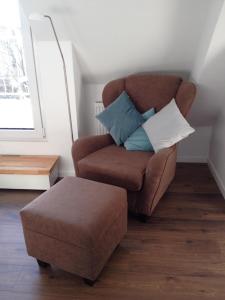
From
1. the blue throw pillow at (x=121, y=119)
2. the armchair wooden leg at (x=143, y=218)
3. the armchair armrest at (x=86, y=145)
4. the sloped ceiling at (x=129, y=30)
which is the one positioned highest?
the sloped ceiling at (x=129, y=30)

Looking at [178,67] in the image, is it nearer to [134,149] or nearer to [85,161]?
[134,149]

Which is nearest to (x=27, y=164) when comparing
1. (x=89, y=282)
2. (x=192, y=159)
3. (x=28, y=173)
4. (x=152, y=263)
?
(x=28, y=173)

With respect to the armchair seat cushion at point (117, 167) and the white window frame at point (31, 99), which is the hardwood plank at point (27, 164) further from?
the armchair seat cushion at point (117, 167)

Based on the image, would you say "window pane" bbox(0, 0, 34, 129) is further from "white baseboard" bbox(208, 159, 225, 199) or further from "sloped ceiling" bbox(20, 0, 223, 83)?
"white baseboard" bbox(208, 159, 225, 199)

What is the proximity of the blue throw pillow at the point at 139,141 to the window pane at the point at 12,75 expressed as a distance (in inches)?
42.4

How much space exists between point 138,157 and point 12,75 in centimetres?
150

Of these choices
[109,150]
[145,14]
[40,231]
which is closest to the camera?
[40,231]

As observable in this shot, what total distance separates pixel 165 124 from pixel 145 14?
88 cm

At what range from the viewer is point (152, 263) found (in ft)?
5.46

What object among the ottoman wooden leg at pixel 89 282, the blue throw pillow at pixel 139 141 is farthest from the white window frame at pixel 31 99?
the ottoman wooden leg at pixel 89 282

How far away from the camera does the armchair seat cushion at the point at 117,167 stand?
188 cm

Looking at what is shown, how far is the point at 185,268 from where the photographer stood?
162cm

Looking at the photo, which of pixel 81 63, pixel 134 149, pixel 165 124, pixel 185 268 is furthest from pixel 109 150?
pixel 185 268

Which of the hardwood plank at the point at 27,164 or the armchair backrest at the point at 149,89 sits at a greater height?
the armchair backrest at the point at 149,89
